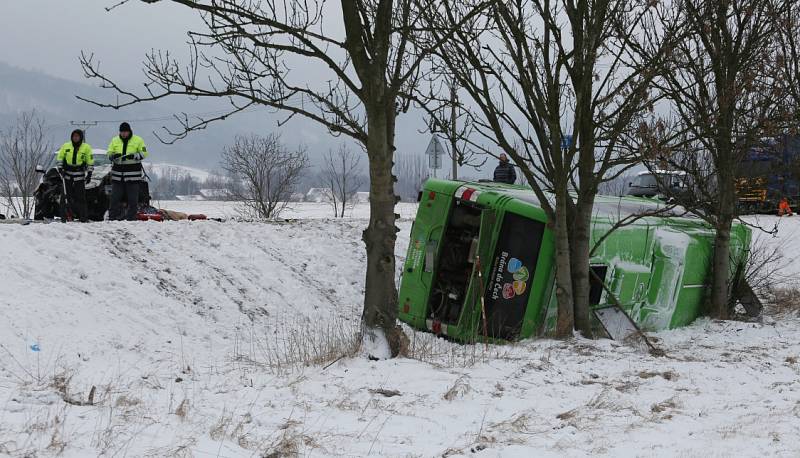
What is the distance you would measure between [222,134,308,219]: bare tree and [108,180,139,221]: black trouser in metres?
11.5

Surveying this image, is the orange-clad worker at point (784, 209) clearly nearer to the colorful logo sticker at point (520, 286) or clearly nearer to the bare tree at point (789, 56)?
the bare tree at point (789, 56)

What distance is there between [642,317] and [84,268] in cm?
792

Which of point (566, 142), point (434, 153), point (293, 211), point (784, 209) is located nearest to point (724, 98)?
point (566, 142)

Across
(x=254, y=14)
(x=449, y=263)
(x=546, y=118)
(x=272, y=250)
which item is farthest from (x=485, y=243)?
(x=272, y=250)

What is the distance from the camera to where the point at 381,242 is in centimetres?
759

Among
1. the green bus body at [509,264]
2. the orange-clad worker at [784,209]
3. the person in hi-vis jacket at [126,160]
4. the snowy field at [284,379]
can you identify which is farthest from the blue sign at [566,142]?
the orange-clad worker at [784,209]

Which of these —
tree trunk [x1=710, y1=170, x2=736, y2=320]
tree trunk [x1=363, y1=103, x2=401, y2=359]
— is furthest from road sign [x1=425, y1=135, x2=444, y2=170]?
tree trunk [x1=363, y1=103, x2=401, y2=359]

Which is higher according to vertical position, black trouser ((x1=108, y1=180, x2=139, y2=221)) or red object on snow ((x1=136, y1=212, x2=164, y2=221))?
black trouser ((x1=108, y1=180, x2=139, y2=221))

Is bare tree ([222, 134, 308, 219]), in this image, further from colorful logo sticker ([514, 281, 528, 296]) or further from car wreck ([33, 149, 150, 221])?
colorful logo sticker ([514, 281, 528, 296])

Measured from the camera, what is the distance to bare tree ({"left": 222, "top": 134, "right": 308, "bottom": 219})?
90.2 feet

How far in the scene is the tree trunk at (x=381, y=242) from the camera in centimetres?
750

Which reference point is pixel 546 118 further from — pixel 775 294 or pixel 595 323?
pixel 775 294

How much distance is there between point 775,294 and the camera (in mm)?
17000

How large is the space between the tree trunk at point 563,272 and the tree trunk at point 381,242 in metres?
2.42
